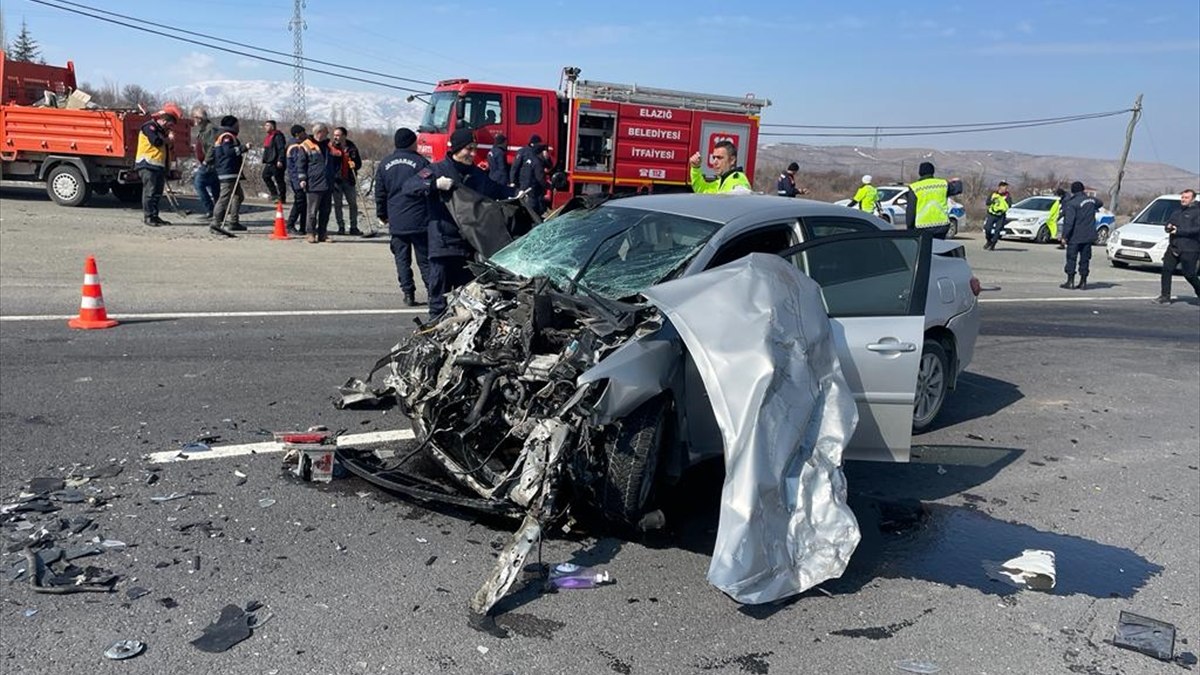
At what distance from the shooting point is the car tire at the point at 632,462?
12.7 feet

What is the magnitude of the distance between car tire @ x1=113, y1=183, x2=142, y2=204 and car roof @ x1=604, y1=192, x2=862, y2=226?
54.3 ft

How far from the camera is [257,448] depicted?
16.6ft

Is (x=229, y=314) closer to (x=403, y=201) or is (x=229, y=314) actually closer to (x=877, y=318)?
(x=403, y=201)

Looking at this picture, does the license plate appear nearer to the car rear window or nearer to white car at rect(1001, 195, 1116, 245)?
the car rear window

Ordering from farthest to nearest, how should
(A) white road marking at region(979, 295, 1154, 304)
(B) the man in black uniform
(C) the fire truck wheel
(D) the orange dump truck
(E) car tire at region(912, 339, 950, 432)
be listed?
(C) the fire truck wheel, (D) the orange dump truck, (B) the man in black uniform, (A) white road marking at region(979, 295, 1154, 304), (E) car tire at region(912, 339, 950, 432)

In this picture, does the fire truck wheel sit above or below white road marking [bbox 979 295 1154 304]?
above

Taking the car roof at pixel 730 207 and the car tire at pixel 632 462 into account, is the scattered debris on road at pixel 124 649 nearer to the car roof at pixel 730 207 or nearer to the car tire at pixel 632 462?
the car tire at pixel 632 462

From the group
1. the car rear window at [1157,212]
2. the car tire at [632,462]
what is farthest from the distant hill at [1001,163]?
the car tire at [632,462]

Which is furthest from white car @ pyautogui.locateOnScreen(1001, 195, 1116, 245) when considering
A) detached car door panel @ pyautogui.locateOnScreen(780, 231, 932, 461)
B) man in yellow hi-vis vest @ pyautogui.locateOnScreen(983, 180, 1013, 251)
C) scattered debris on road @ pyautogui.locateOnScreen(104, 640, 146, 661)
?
scattered debris on road @ pyautogui.locateOnScreen(104, 640, 146, 661)

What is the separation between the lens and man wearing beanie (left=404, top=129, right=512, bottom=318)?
759cm

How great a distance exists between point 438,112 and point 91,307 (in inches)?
465

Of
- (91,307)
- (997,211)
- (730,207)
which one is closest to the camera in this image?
(730,207)

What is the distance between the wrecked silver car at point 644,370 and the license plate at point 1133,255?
708 inches

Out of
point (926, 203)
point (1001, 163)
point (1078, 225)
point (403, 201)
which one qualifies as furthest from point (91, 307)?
point (1001, 163)
